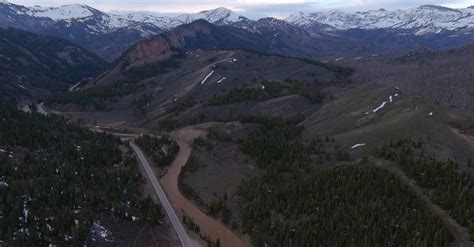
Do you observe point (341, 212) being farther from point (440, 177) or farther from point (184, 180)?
point (184, 180)

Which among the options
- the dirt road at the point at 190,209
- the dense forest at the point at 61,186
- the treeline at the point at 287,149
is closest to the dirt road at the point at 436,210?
the treeline at the point at 287,149

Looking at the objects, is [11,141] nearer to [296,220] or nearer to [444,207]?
[296,220]

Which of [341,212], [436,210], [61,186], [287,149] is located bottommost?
[287,149]

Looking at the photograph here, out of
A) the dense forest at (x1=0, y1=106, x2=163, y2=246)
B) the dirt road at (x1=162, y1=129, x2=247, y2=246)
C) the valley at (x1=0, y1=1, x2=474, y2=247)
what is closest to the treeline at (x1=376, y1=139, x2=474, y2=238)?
the valley at (x1=0, y1=1, x2=474, y2=247)

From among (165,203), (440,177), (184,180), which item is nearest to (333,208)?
(440,177)

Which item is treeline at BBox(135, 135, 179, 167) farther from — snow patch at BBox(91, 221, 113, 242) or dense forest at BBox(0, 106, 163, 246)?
snow patch at BBox(91, 221, 113, 242)

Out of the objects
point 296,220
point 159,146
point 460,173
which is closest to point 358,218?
point 296,220

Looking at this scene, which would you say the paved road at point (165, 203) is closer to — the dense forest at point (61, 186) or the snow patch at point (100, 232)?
the dense forest at point (61, 186)
